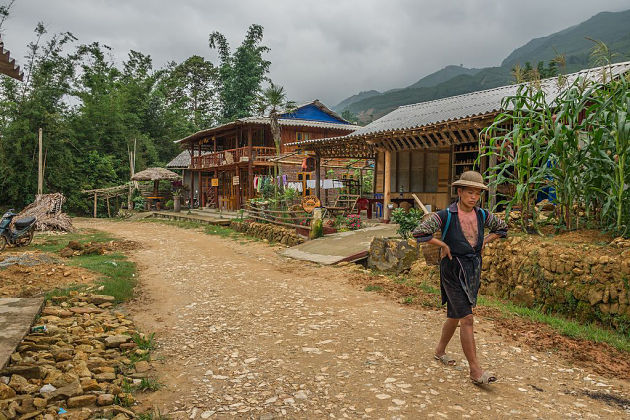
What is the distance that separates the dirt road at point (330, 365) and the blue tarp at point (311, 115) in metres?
19.8

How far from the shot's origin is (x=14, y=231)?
35.9 feet

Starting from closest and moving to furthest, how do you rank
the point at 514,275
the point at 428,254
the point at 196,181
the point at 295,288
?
the point at 514,275
the point at 295,288
the point at 428,254
the point at 196,181

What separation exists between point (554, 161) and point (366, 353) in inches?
176

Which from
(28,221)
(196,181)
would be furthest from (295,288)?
(196,181)

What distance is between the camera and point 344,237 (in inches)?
425

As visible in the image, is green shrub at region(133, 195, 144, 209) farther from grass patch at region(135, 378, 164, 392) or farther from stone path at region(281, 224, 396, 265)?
grass patch at region(135, 378, 164, 392)

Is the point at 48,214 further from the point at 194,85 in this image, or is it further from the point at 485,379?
the point at 194,85

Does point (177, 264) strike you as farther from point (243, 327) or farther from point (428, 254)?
point (428, 254)

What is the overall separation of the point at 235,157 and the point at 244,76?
14529 mm

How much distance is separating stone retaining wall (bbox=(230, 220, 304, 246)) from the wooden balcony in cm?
560

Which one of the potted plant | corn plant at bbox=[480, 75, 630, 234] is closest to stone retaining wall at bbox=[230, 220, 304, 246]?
corn plant at bbox=[480, 75, 630, 234]

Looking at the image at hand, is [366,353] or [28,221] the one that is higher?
[28,221]

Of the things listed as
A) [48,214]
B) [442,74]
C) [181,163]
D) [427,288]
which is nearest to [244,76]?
[181,163]

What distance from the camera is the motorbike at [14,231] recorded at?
1045 centimetres
